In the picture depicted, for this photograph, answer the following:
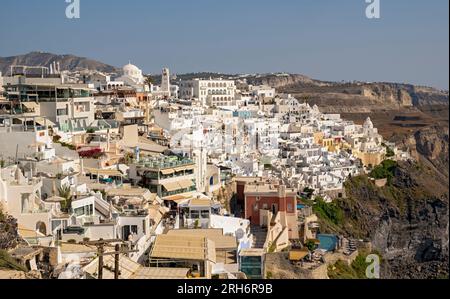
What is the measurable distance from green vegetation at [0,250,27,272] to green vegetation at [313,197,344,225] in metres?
12.9

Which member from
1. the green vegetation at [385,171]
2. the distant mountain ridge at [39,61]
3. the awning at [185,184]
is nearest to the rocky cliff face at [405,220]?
the green vegetation at [385,171]

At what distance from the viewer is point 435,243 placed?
90.6 ft

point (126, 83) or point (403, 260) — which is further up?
point (126, 83)

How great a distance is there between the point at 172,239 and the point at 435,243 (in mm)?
21300

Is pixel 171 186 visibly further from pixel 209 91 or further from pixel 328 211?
pixel 209 91

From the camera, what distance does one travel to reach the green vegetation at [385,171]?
26969mm

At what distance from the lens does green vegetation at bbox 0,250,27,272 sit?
22.7 feet

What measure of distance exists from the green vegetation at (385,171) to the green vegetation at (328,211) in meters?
5.88

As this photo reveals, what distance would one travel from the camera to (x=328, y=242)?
50.1 feet

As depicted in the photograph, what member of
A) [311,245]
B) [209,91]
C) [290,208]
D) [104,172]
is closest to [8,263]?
[104,172]

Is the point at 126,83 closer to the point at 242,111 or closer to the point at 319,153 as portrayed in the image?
the point at 242,111

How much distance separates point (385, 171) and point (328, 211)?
8307 mm

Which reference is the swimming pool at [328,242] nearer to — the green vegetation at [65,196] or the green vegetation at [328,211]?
the green vegetation at [328,211]
